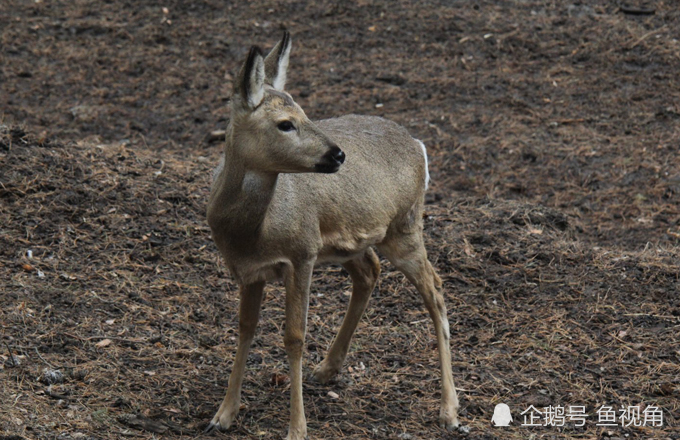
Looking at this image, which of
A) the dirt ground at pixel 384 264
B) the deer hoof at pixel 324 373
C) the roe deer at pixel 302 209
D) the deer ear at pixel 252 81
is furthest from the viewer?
the deer hoof at pixel 324 373

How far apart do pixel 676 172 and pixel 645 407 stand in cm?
436

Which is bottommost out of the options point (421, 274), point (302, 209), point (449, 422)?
point (449, 422)

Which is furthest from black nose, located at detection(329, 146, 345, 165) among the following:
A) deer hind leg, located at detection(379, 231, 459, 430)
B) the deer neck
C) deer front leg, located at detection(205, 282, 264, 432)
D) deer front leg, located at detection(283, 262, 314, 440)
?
deer hind leg, located at detection(379, 231, 459, 430)

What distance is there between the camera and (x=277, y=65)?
4.64 metres

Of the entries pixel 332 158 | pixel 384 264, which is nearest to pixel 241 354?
pixel 332 158

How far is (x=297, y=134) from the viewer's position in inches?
169

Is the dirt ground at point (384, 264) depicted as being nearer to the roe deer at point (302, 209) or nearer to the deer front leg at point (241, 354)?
the deer front leg at point (241, 354)

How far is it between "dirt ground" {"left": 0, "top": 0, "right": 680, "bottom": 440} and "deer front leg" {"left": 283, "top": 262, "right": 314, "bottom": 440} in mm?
201

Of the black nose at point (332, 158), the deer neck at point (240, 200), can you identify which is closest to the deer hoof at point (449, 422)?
the deer neck at point (240, 200)

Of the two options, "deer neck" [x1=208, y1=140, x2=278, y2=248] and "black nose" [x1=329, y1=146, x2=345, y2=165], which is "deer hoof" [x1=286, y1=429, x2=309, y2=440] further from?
"black nose" [x1=329, y1=146, x2=345, y2=165]

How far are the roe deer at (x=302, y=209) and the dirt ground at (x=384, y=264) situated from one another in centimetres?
45

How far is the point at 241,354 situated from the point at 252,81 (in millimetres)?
1682

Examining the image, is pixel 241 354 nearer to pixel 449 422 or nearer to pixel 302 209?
pixel 302 209

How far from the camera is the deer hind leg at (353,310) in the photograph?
5.65 metres
